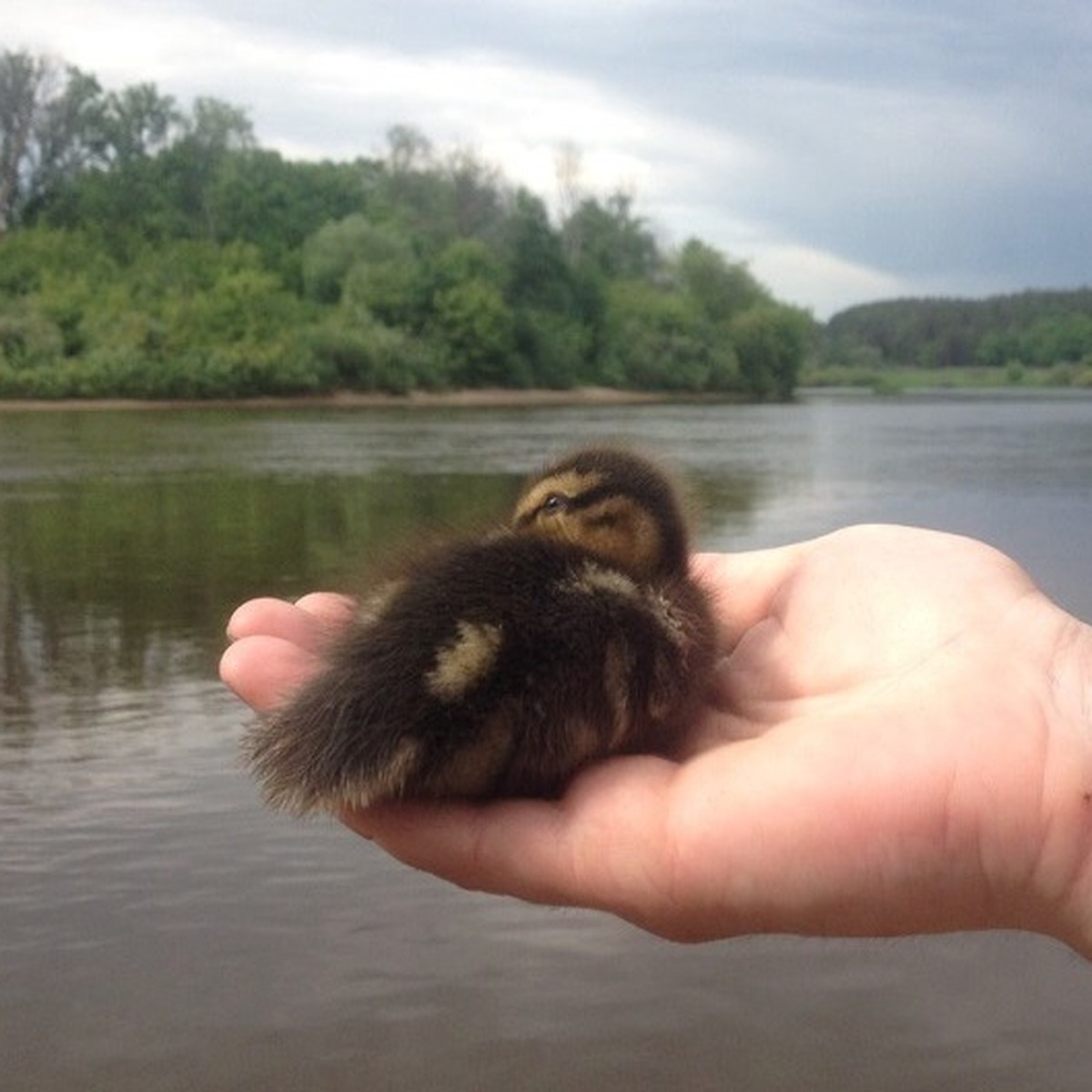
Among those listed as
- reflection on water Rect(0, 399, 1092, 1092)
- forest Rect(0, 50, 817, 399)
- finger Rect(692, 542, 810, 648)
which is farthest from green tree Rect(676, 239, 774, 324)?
finger Rect(692, 542, 810, 648)

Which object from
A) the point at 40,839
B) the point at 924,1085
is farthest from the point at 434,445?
the point at 924,1085

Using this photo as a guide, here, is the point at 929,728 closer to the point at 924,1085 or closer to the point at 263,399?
the point at 924,1085

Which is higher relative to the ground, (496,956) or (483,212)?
(483,212)

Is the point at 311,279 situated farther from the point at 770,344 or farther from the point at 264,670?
the point at 264,670

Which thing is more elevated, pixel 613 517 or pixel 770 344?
pixel 613 517

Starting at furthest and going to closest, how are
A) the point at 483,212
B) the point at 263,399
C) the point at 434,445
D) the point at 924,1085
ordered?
the point at 483,212 → the point at 263,399 → the point at 434,445 → the point at 924,1085

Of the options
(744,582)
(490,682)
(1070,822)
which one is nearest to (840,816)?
(1070,822)
